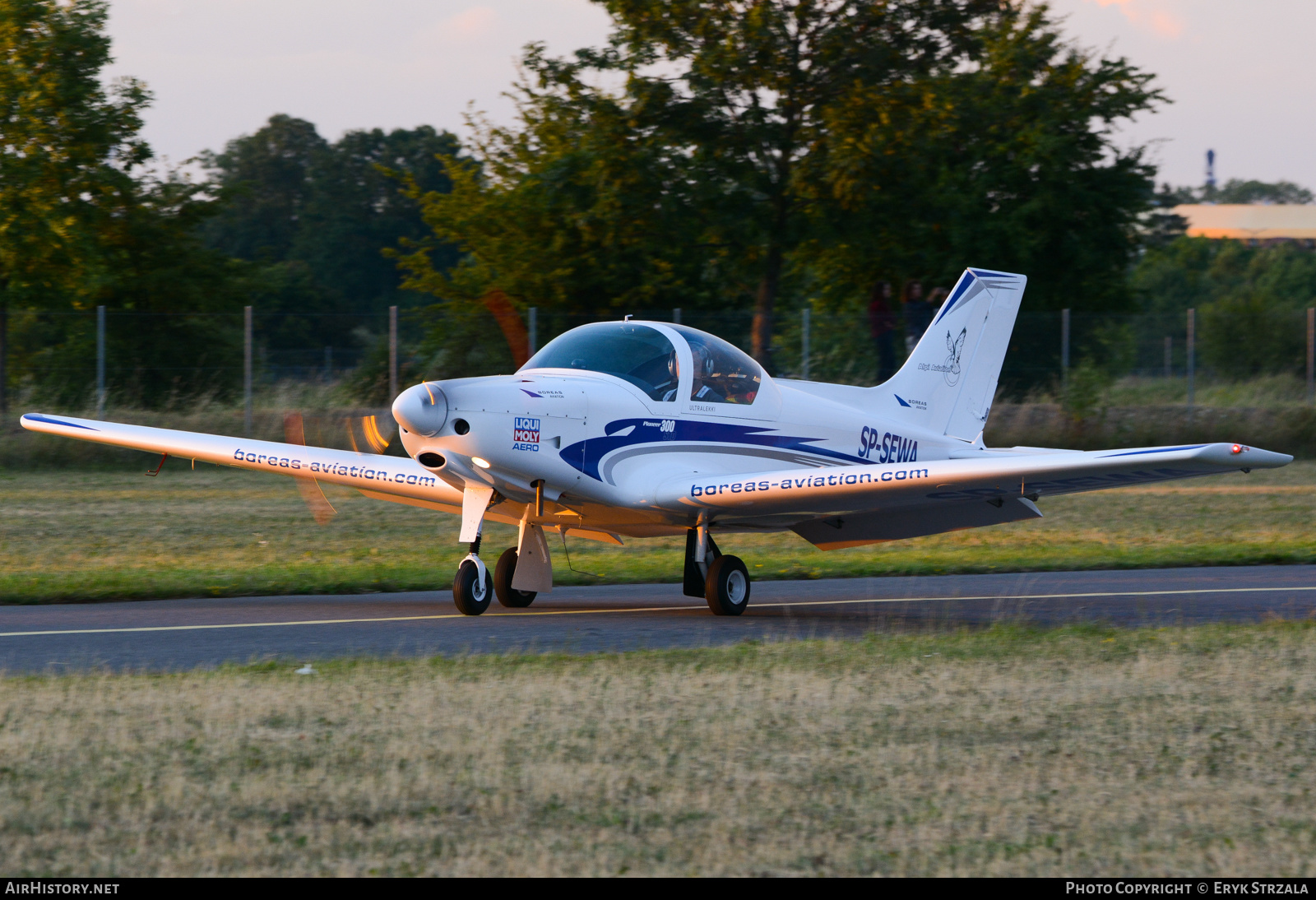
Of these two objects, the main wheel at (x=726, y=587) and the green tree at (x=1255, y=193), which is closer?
the main wheel at (x=726, y=587)

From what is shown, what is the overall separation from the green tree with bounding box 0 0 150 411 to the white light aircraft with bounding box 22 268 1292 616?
1567 cm

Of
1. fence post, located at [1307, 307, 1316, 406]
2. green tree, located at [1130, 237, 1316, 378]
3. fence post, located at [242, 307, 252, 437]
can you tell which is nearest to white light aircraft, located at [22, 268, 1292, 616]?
fence post, located at [242, 307, 252, 437]

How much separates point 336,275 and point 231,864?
7087cm

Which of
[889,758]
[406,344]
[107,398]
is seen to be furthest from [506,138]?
[889,758]

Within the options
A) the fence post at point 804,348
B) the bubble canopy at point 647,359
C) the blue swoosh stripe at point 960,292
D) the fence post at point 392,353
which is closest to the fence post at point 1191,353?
the fence post at point 804,348

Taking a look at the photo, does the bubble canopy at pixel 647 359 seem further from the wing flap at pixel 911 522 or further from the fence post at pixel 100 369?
the fence post at pixel 100 369

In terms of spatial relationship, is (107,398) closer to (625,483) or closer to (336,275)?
(625,483)

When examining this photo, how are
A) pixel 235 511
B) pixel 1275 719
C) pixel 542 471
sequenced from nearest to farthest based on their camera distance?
pixel 1275 719 < pixel 542 471 < pixel 235 511

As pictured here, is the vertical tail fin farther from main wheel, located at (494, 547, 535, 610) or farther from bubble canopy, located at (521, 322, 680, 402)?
main wheel, located at (494, 547, 535, 610)

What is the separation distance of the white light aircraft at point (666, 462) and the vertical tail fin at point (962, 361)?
0.61 meters

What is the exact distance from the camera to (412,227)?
76.2 m

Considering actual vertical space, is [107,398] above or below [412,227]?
below

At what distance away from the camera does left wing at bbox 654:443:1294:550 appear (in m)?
9.76

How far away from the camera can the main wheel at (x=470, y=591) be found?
11.0 m
